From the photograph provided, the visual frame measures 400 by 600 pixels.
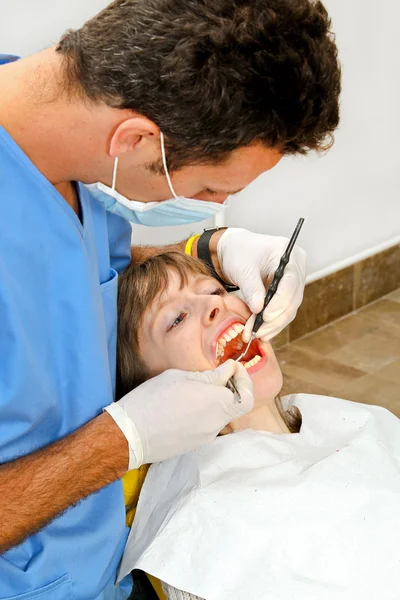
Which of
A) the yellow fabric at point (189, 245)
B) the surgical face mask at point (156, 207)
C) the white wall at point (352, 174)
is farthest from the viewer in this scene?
the white wall at point (352, 174)

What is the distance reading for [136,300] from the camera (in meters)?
1.91

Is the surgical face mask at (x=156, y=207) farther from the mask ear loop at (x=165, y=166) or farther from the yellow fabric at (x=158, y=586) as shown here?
the yellow fabric at (x=158, y=586)

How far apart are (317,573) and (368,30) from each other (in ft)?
7.72

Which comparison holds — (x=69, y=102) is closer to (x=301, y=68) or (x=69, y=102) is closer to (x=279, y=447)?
(x=301, y=68)

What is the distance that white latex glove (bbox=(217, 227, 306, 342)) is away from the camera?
1890mm

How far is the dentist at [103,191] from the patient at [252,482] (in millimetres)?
141

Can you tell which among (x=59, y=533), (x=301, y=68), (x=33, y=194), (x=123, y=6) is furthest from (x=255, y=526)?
(x=123, y=6)

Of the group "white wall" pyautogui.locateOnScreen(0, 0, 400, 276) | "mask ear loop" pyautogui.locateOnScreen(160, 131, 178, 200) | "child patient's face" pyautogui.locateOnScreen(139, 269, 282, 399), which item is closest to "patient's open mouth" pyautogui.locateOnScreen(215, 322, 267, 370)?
"child patient's face" pyautogui.locateOnScreen(139, 269, 282, 399)

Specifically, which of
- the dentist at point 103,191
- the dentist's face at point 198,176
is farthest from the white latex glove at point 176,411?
the dentist's face at point 198,176

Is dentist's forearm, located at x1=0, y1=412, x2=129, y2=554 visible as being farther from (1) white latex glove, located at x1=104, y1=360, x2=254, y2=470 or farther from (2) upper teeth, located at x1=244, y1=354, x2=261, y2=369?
(2) upper teeth, located at x1=244, y1=354, x2=261, y2=369

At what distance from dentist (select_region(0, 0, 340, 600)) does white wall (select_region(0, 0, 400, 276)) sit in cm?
117

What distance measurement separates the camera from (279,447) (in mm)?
1872

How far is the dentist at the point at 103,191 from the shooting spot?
4.41 feet

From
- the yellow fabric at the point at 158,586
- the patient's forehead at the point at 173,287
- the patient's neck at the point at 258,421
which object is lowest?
the yellow fabric at the point at 158,586
